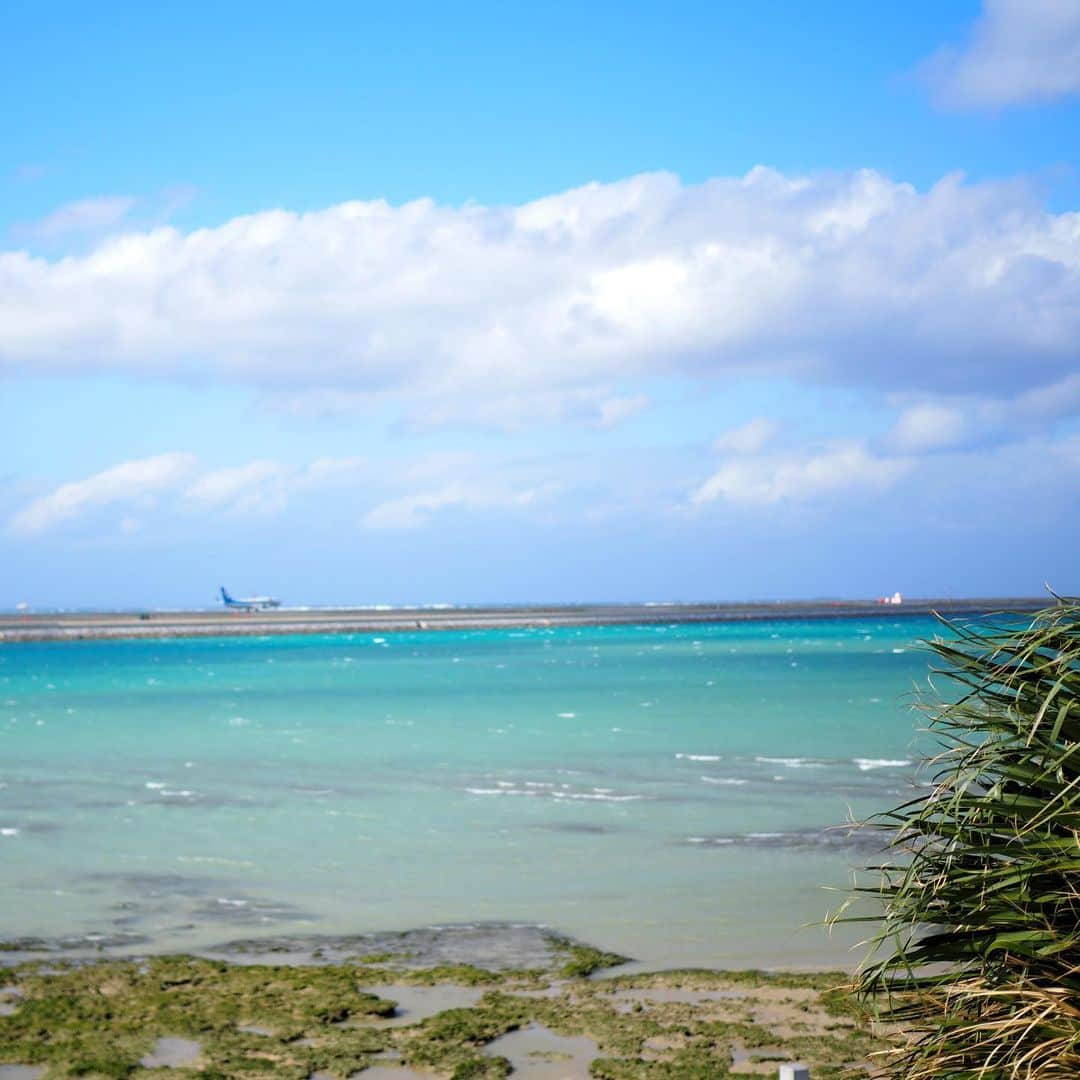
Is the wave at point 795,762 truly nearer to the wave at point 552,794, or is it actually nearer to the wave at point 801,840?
the wave at point 552,794

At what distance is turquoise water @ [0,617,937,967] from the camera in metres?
13.3

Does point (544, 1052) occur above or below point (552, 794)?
above

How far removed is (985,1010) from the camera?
4727 mm

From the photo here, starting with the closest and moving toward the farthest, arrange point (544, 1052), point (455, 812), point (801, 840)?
point (544, 1052), point (801, 840), point (455, 812)

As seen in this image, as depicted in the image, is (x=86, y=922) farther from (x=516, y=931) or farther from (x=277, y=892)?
(x=516, y=931)

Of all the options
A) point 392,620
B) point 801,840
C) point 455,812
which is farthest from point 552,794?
point 392,620

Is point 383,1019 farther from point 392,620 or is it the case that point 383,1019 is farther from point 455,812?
point 392,620

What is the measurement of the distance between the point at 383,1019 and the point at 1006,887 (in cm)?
608

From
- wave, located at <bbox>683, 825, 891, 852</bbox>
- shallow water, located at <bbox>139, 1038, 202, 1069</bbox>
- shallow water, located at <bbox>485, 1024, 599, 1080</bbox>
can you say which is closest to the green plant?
shallow water, located at <bbox>485, 1024, 599, 1080</bbox>

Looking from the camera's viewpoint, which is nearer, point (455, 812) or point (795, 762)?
point (455, 812)

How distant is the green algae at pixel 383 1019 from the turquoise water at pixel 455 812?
4.25 feet

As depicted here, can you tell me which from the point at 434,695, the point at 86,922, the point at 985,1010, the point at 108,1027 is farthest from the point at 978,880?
the point at 434,695

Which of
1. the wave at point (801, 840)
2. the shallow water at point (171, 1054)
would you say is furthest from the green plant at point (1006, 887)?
the wave at point (801, 840)

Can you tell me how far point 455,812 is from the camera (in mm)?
19875
